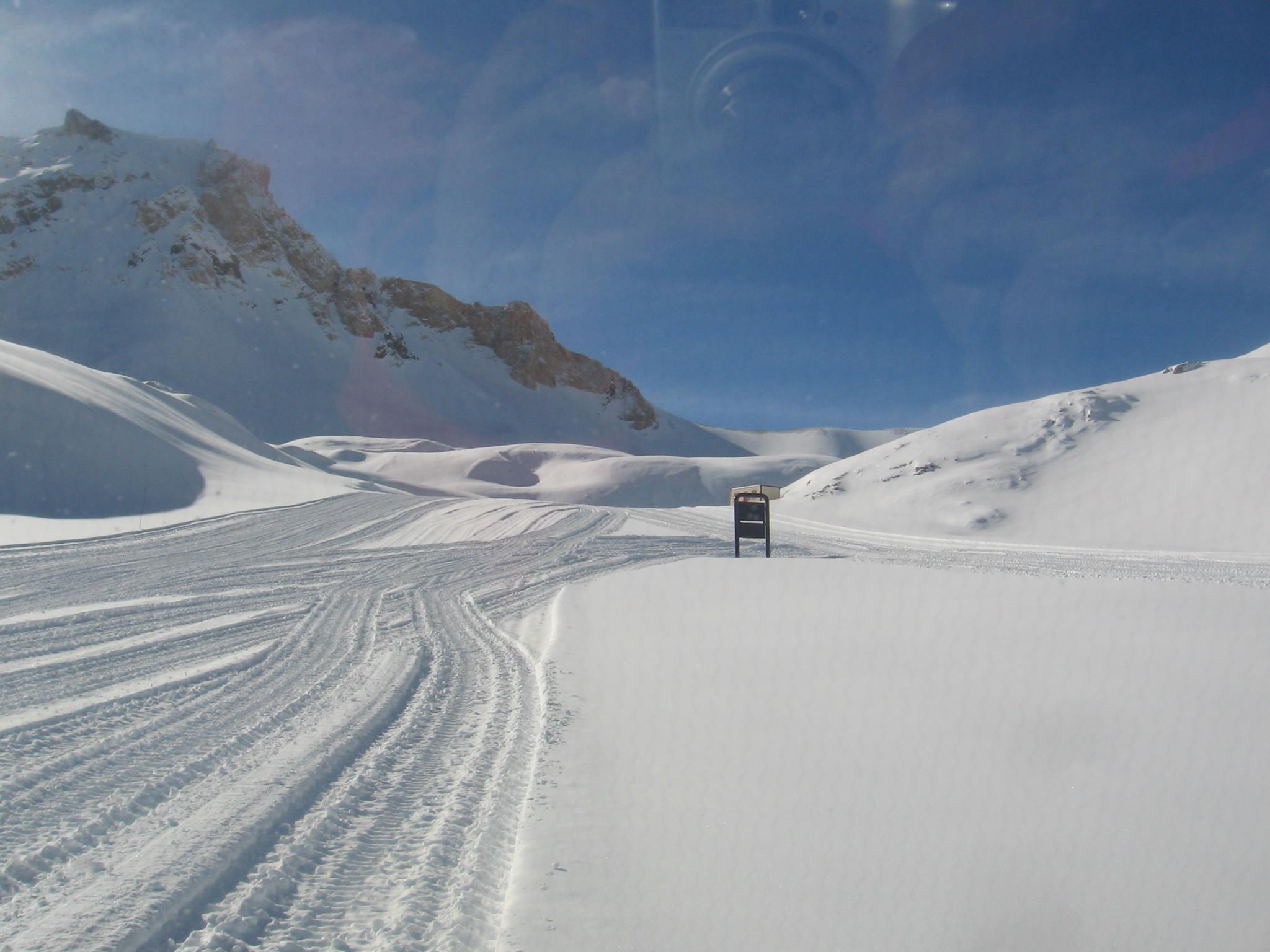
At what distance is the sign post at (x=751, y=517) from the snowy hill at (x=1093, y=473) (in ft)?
20.9

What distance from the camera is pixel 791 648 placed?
496 centimetres

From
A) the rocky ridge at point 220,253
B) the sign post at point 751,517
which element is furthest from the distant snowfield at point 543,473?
the rocky ridge at point 220,253

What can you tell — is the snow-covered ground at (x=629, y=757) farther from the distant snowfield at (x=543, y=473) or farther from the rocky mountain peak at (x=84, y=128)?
the rocky mountain peak at (x=84, y=128)

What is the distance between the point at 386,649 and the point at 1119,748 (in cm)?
461

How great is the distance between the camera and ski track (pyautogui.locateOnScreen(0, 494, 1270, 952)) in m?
2.15

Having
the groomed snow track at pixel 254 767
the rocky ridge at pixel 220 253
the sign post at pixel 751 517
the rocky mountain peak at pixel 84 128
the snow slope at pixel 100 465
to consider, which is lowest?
the groomed snow track at pixel 254 767

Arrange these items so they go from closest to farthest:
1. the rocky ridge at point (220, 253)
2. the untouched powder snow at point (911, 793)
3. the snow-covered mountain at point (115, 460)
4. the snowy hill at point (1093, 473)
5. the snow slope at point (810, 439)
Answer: the untouched powder snow at point (911, 793) → the snow-covered mountain at point (115, 460) → the snowy hill at point (1093, 473) → the rocky ridge at point (220, 253) → the snow slope at point (810, 439)

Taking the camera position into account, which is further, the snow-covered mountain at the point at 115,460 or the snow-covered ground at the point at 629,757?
the snow-covered mountain at the point at 115,460

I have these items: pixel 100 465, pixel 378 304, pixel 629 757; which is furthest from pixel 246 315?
pixel 629 757

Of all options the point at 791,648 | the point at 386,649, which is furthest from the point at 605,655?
the point at 386,649

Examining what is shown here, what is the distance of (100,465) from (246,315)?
75.9 meters

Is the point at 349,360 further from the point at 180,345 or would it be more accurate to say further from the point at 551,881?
the point at 551,881

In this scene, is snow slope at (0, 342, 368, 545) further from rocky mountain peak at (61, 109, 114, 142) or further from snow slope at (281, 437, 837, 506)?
rocky mountain peak at (61, 109, 114, 142)

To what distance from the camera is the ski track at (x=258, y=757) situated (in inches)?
84.7
